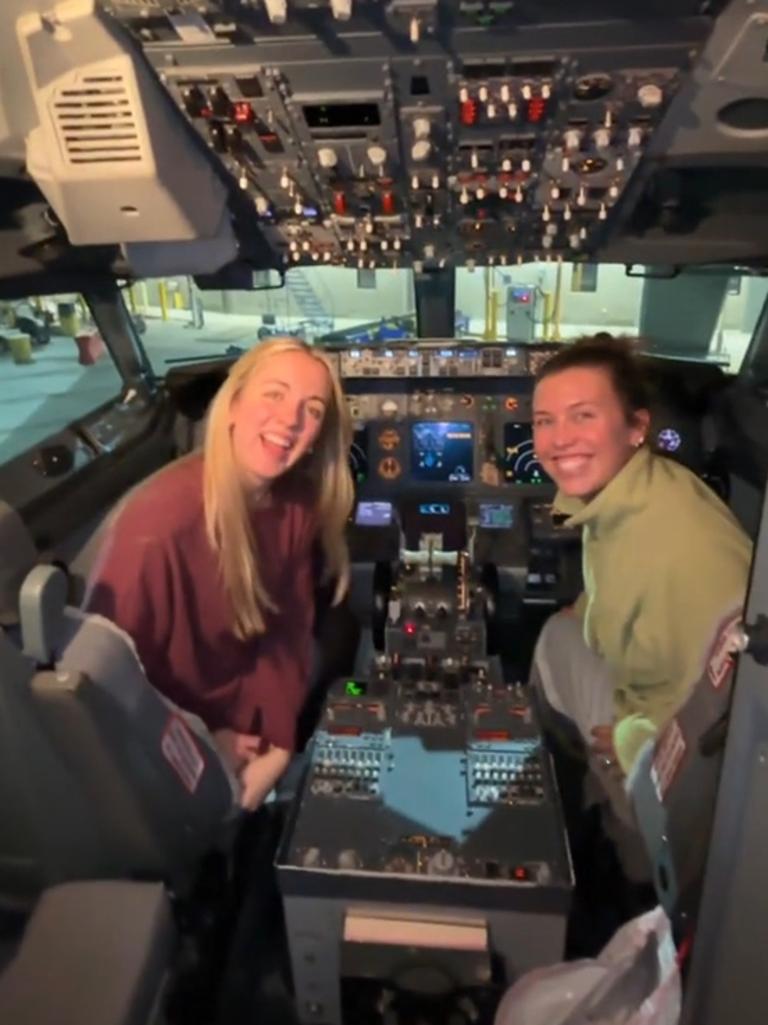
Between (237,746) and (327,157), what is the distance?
59.3 inches

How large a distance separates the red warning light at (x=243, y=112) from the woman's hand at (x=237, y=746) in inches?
57.3

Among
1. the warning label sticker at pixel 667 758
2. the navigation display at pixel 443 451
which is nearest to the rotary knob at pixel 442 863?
the warning label sticker at pixel 667 758

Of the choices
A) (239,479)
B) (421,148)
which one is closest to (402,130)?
(421,148)

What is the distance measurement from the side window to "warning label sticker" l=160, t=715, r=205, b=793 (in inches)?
77.1

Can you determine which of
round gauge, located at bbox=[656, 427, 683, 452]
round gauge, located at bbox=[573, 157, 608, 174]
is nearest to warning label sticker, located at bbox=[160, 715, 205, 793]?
round gauge, located at bbox=[573, 157, 608, 174]

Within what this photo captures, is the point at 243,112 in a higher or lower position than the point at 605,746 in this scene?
higher

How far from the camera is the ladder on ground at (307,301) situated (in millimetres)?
4086

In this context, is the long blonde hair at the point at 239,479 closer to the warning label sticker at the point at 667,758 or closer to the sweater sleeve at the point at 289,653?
the sweater sleeve at the point at 289,653

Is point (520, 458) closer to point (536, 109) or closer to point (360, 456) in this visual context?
point (360, 456)

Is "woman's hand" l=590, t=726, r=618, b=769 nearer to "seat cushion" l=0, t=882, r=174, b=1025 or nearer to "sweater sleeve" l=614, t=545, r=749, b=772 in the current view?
"sweater sleeve" l=614, t=545, r=749, b=772

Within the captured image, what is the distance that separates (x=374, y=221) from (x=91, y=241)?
3.09 ft

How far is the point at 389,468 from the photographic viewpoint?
3.30 m

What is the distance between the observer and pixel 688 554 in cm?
156

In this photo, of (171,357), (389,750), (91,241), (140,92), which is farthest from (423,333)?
(389,750)
